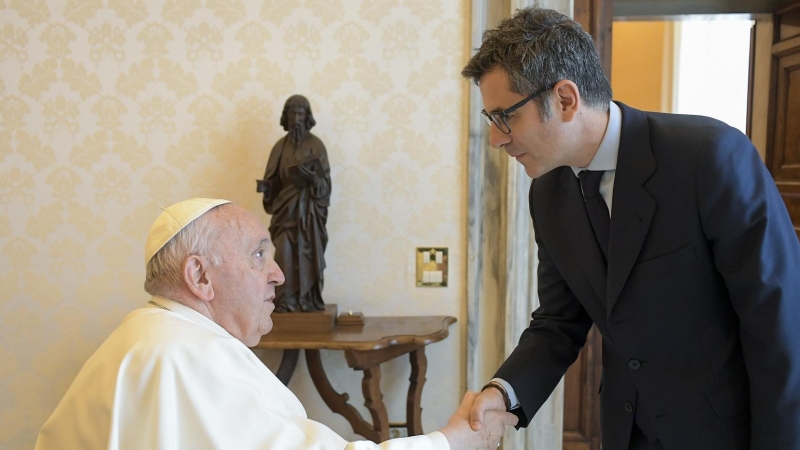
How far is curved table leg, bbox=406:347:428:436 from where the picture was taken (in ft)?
11.4

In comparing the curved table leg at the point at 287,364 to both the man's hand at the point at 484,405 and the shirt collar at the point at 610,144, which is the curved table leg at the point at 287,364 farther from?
the shirt collar at the point at 610,144

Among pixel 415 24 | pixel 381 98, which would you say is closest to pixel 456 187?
pixel 381 98

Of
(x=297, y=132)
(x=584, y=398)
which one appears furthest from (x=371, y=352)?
(x=584, y=398)

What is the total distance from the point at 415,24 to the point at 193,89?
1149mm

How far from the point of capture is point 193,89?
3627 mm

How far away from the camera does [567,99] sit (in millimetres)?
1844

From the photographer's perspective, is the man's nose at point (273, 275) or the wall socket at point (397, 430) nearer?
the man's nose at point (273, 275)

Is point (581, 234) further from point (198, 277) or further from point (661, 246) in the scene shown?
point (198, 277)

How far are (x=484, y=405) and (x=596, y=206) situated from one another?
673mm

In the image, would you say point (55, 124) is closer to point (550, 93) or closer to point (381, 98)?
point (381, 98)

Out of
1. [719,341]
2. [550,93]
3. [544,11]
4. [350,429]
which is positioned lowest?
[350,429]

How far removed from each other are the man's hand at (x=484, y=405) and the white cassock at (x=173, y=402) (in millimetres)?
428

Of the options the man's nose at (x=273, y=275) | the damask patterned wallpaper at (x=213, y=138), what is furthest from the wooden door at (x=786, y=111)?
the man's nose at (x=273, y=275)

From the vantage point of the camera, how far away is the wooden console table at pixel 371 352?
10.5 ft
